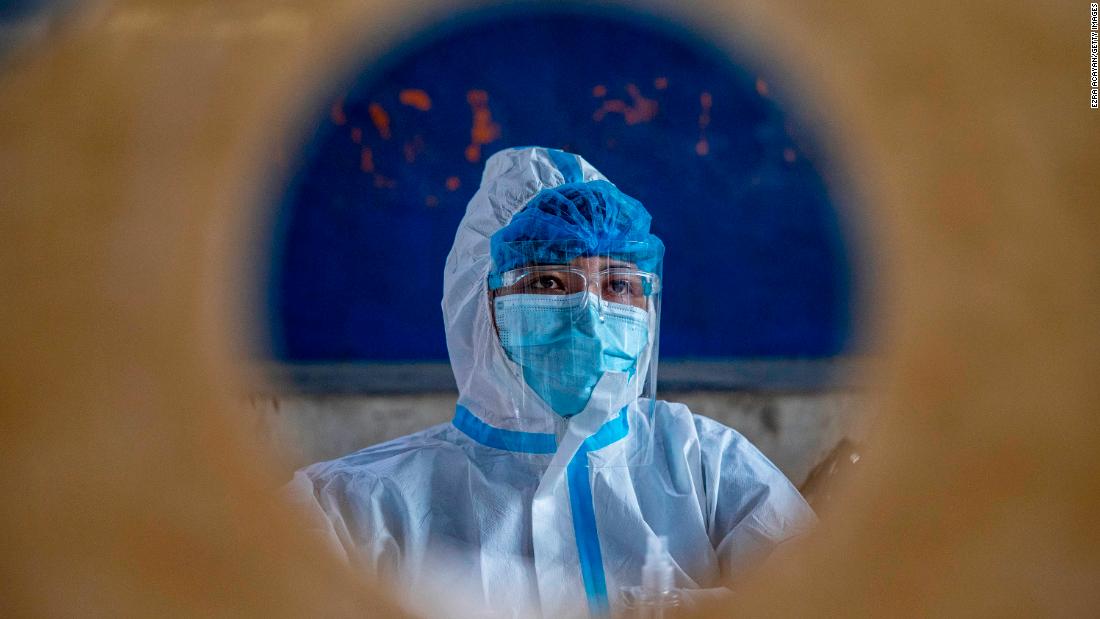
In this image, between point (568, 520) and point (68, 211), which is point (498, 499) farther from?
point (68, 211)

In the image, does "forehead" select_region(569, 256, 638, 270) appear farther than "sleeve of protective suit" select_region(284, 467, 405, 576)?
Yes

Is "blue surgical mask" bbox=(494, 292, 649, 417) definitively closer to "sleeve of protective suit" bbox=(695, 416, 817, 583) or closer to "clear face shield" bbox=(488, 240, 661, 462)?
"clear face shield" bbox=(488, 240, 661, 462)

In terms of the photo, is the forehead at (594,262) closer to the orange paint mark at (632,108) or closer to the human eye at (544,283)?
the human eye at (544,283)

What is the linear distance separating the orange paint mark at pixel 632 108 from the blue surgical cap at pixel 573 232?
3.12 ft

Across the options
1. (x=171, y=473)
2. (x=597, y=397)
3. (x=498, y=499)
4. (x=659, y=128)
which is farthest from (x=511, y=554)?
(x=659, y=128)

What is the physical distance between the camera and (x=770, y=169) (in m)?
2.38

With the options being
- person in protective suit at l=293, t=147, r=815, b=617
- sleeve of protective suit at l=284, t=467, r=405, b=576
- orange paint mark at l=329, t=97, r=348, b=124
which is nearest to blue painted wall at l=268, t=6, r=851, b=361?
orange paint mark at l=329, t=97, r=348, b=124

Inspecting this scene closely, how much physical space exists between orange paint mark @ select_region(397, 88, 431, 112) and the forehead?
1.11m

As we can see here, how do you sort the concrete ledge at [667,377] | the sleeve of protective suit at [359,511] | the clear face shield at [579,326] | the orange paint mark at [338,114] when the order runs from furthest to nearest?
the concrete ledge at [667,377] → the orange paint mark at [338,114] → the clear face shield at [579,326] → the sleeve of protective suit at [359,511]

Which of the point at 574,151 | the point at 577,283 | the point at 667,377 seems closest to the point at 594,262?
the point at 577,283

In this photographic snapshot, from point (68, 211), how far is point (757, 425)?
2.22 m

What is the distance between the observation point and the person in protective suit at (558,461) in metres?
1.21

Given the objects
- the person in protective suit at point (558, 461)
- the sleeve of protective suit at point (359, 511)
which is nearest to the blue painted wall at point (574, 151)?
the person in protective suit at point (558, 461)

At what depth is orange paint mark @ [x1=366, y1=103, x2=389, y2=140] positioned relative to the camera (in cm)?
227
